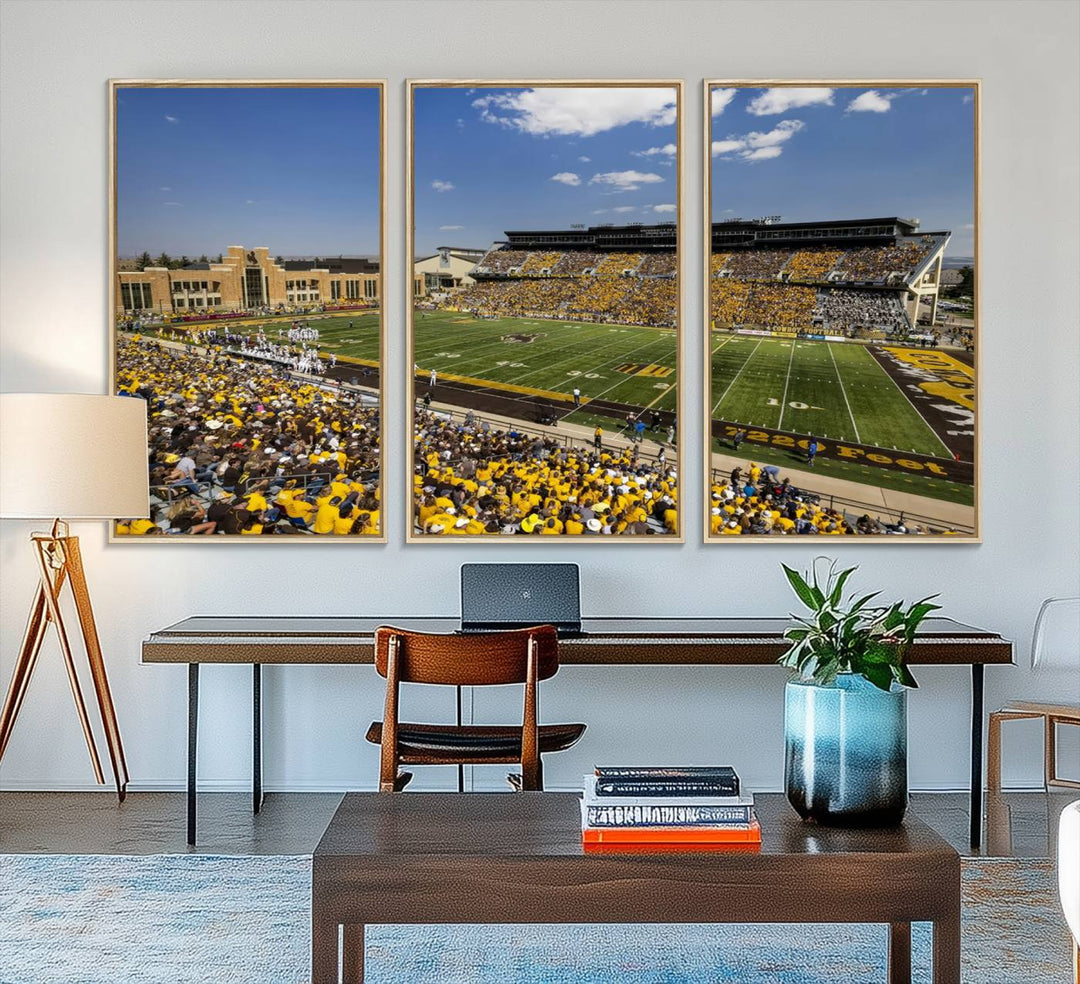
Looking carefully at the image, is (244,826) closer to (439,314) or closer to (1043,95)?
(439,314)

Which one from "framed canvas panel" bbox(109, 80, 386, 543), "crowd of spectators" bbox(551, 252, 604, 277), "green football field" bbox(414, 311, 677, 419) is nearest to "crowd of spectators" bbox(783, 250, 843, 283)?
"green football field" bbox(414, 311, 677, 419)

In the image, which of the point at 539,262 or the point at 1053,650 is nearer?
the point at 1053,650

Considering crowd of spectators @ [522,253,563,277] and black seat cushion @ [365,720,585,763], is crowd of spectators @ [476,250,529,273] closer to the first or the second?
crowd of spectators @ [522,253,563,277]

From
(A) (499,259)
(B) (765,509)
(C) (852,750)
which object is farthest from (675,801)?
(A) (499,259)

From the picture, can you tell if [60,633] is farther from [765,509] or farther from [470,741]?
[765,509]

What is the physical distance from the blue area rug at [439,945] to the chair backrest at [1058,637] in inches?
49.2

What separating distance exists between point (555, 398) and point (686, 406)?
0.50m

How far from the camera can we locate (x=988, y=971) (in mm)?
2703

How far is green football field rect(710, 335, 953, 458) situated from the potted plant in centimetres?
235

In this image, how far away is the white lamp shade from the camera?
3.98 meters

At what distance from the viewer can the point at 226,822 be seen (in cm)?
409

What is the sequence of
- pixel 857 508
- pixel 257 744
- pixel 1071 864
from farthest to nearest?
1. pixel 857 508
2. pixel 257 744
3. pixel 1071 864

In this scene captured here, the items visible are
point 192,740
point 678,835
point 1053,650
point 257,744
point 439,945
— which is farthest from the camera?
point 1053,650

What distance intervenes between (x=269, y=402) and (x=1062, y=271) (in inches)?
120
